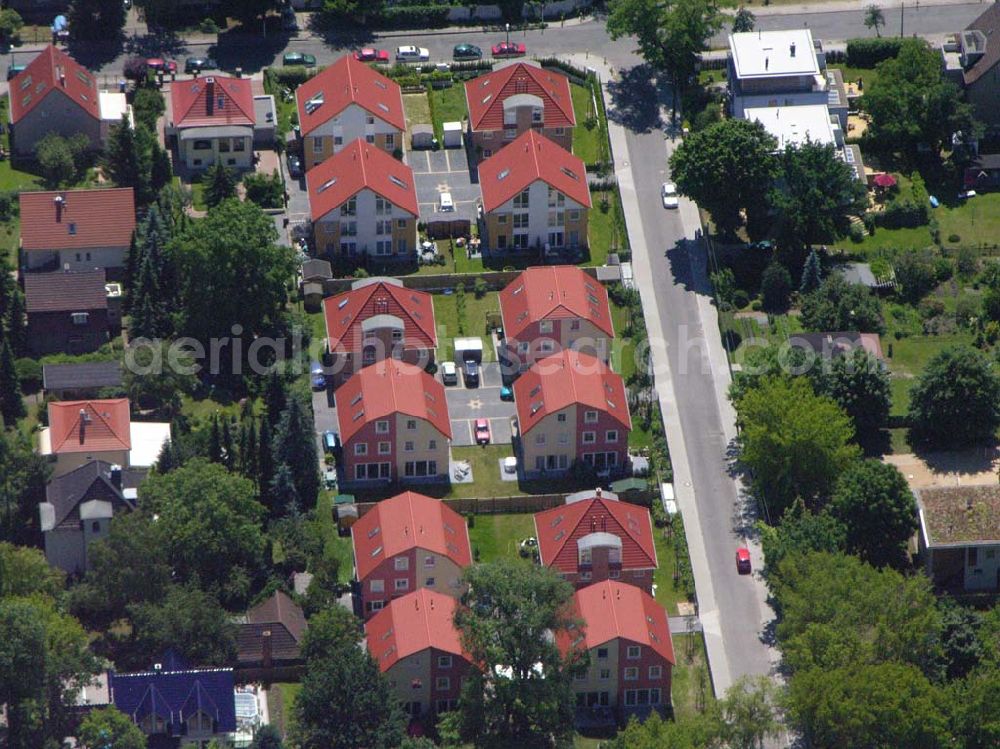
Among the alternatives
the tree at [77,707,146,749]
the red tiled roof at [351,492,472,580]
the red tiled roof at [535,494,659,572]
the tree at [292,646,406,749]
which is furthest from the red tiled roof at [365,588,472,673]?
the tree at [77,707,146,749]

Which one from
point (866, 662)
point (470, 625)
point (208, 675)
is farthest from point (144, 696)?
point (866, 662)

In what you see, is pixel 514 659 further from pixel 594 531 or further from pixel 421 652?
pixel 594 531

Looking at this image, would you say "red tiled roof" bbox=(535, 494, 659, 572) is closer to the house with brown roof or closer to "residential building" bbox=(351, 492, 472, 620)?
"residential building" bbox=(351, 492, 472, 620)

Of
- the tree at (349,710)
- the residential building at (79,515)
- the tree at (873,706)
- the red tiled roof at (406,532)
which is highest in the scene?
the residential building at (79,515)

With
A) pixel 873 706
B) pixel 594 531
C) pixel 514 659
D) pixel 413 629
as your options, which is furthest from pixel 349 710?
pixel 873 706

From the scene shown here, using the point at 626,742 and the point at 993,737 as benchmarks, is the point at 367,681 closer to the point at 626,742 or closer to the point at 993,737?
the point at 626,742

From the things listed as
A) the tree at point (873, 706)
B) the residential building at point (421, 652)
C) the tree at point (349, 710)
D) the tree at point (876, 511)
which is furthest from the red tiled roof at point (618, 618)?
the tree at point (876, 511)

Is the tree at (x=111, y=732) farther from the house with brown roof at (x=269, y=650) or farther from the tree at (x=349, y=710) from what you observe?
the house with brown roof at (x=269, y=650)
